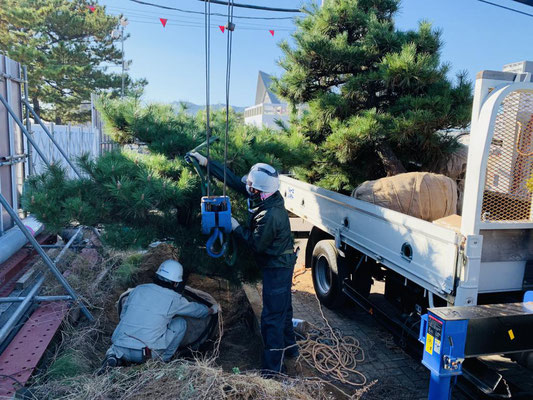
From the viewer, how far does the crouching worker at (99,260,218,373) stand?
3062 millimetres

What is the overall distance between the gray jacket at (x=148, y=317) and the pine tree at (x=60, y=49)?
15.7 meters

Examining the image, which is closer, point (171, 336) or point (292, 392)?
point (292, 392)

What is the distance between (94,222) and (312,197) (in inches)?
106

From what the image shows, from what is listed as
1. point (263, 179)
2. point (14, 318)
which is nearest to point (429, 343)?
point (263, 179)

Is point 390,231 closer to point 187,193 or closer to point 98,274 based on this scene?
point 187,193

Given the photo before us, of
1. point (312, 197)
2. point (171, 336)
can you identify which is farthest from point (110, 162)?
point (312, 197)

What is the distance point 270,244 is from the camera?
3.26 metres

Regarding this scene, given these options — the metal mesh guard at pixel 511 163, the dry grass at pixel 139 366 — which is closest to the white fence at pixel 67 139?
the dry grass at pixel 139 366

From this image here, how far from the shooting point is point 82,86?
1789cm

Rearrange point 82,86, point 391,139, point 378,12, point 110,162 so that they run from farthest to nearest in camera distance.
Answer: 1. point 82,86
2. point 378,12
3. point 391,139
4. point 110,162

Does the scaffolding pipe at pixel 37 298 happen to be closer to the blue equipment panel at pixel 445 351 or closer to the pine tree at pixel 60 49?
the blue equipment panel at pixel 445 351

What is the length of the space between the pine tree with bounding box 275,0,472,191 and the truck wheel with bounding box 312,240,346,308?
3.56 ft

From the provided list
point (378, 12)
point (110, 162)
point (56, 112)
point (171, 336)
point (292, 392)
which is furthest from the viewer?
point (56, 112)

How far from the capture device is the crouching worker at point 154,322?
121 inches
